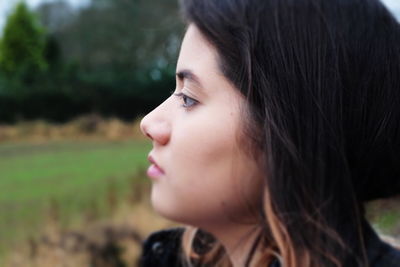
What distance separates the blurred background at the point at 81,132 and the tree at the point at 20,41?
4 centimetres

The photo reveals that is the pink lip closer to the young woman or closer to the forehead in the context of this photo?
the young woman

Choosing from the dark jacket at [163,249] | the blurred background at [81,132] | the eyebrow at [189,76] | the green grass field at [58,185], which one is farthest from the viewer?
the green grass field at [58,185]

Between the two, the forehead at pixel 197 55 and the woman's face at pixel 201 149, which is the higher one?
the forehead at pixel 197 55

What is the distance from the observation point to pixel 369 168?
1.46 metres

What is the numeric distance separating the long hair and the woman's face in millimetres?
38

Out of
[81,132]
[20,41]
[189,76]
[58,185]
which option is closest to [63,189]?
[58,185]

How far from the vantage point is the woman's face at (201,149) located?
1388 mm

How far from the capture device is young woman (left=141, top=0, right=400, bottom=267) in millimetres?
1344

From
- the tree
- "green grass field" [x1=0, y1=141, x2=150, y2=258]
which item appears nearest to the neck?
"green grass field" [x1=0, y1=141, x2=150, y2=258]

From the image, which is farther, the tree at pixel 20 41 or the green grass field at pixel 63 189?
the tree at pixel 20 41

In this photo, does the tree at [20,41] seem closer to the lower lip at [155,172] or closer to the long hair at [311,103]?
the lower lip at [155,172]

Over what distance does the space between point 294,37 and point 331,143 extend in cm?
27

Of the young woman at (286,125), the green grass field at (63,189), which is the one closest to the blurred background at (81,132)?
the green grass field at (63,189)

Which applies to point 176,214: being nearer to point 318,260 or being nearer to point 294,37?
point 318,260
